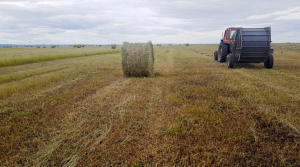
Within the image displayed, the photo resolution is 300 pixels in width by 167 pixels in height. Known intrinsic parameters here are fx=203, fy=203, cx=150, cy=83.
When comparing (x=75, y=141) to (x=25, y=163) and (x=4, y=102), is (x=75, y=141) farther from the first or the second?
(x=4, y=102)

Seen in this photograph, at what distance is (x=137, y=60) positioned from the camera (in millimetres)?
10008

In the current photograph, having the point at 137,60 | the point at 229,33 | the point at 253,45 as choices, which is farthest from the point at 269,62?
the point at 137,60

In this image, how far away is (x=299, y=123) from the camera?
4336mm

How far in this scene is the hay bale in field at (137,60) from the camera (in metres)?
9.94

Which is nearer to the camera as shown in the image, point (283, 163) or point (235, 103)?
point (283, 163)

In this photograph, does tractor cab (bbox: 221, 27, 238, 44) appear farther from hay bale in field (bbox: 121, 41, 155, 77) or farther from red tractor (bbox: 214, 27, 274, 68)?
hay bale in field (bbox: 121, 41, 155, 77)

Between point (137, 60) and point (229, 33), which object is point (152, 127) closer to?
point (137, 60)

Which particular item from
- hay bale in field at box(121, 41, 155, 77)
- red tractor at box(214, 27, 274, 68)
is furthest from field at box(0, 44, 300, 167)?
red tractor at box(214, 27, 274, 68)

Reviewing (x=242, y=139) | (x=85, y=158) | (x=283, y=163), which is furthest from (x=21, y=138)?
(x=283, y=163)

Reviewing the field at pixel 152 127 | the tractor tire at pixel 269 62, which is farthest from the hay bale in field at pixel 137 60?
the tractor tire at pixel 269 62

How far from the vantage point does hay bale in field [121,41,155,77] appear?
9938mm

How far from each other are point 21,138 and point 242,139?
417 cm

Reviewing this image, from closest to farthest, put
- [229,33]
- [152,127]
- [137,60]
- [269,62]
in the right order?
[152,127] < [137,60] < [269,62] < [229,33]

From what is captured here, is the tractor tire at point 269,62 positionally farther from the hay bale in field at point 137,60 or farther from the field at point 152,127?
the hay bale in field at point 137,60
